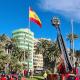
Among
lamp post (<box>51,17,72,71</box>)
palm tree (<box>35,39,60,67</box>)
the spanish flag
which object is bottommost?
lamp post (<box>51,17,72,71</box>)

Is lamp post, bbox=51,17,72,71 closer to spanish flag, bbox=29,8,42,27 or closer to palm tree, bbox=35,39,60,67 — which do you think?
spanish flag, bbox=29,8,42,27

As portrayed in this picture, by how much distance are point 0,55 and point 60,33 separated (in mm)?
41587

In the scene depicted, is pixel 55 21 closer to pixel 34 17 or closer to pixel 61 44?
pixel 61 44

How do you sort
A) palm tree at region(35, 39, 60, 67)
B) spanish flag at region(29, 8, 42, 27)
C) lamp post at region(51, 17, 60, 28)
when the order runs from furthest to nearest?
palm tree at region(35, 39, 60, 67) → spanish flag at region(29, 8, 42, 27) → lamp post at region(51, 17, 60, 28)

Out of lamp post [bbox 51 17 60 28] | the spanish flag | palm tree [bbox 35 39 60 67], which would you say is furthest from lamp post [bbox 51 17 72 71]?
palm tree [bbox 35 39 60 67]

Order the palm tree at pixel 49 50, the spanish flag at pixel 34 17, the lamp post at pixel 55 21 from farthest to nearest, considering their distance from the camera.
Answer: the palm tree at pixel 49 50 < the spanish flag at pixel 34 17 < the lamp post at pixel 55 21

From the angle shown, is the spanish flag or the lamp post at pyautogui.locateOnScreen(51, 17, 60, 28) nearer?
the lamp post at pyautogui.locateOnScreen(51, 17, 60, 28)

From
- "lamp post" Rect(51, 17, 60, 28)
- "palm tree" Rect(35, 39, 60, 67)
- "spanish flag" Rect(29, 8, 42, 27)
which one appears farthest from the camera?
"palm tree" Rect(35, 39, 60, 67)

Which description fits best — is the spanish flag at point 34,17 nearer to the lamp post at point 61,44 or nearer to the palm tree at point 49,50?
the lamp post at point 61,44

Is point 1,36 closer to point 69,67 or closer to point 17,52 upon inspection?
point 17,52

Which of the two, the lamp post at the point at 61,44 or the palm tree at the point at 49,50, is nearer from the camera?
the lamp post at the point at 61,44

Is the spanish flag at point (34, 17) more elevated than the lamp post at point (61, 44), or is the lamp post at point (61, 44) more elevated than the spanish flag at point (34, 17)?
the spanish flag at point (34, 17)

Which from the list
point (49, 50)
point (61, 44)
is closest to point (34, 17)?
point (61, 44)

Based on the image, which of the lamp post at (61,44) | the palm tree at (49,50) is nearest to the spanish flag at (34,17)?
the lamp post at (61,44)
